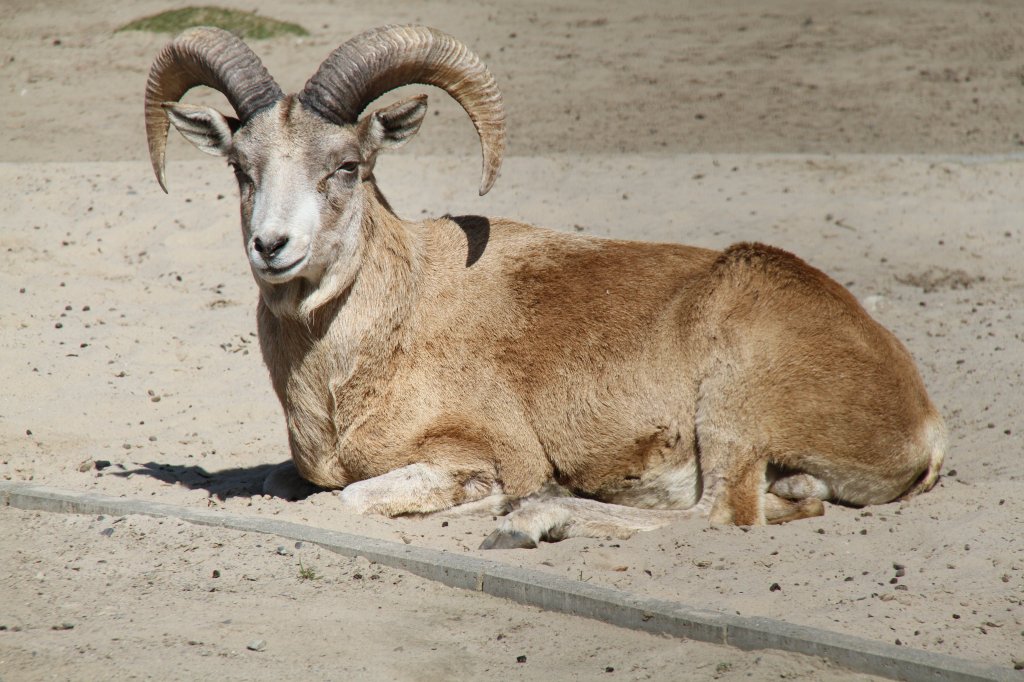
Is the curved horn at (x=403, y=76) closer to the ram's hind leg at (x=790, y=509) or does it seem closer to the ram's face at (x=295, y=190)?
the ram's face at (x=295, y=190)

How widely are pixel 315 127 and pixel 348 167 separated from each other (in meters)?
0.31

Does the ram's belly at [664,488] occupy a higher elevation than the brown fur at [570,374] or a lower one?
lower

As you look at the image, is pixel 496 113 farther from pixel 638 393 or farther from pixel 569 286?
pixel 638 393

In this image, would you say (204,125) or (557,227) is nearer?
(204,125)

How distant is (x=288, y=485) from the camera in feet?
26.3

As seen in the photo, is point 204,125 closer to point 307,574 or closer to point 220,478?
point 220,478

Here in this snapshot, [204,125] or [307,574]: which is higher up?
[204,125]

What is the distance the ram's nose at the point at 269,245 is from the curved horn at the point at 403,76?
0.99m

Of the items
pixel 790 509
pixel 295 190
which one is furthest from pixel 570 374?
pixel 295 190

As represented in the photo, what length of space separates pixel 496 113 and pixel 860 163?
7.36 metres

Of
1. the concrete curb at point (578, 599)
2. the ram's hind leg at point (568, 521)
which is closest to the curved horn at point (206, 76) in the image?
the concrete curb at point (578, 599)

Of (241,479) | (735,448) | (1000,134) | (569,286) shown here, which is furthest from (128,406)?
(1000,134)

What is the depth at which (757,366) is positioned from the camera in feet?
24.6

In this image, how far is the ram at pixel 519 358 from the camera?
7.37 metres
